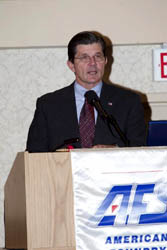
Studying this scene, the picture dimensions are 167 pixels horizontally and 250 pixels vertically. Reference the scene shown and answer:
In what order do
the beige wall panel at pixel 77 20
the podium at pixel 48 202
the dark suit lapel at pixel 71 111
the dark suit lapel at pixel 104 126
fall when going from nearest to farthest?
the podium at pixel 48 202, the dark suit lapel at pixel 104 126, the dark suit lapel at pixel 71 111, the beige wall panel at pixel 77 20

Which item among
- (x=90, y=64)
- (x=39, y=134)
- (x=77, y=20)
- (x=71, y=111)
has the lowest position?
(x=39, y=134)

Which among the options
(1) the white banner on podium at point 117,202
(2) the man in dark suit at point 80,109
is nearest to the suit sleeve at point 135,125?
(2) the man in dark suit at point 80,109

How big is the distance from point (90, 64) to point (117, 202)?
1.29m

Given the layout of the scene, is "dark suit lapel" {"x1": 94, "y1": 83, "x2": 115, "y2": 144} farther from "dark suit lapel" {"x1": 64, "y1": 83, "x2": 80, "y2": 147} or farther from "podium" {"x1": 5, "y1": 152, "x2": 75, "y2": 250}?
"podium" {"x1": 5, "y1": 152, "x2": 75, "y2": 250}

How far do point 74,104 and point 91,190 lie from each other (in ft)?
3.73

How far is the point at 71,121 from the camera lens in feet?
10.8

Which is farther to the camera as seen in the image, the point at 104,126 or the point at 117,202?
the point at 104,126

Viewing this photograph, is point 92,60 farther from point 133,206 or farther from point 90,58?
point 133,206

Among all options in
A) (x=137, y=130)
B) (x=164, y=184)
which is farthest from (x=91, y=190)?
(x=137, y=130)

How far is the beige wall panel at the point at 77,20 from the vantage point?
17.6ft

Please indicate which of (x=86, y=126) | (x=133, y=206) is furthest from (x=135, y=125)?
(x=133, y=206)

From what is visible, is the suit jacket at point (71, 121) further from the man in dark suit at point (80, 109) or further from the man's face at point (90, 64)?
the man's face at point (90, 64)

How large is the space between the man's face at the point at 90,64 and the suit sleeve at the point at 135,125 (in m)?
0.29

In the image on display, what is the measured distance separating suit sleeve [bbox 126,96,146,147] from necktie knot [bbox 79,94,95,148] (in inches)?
8.3
